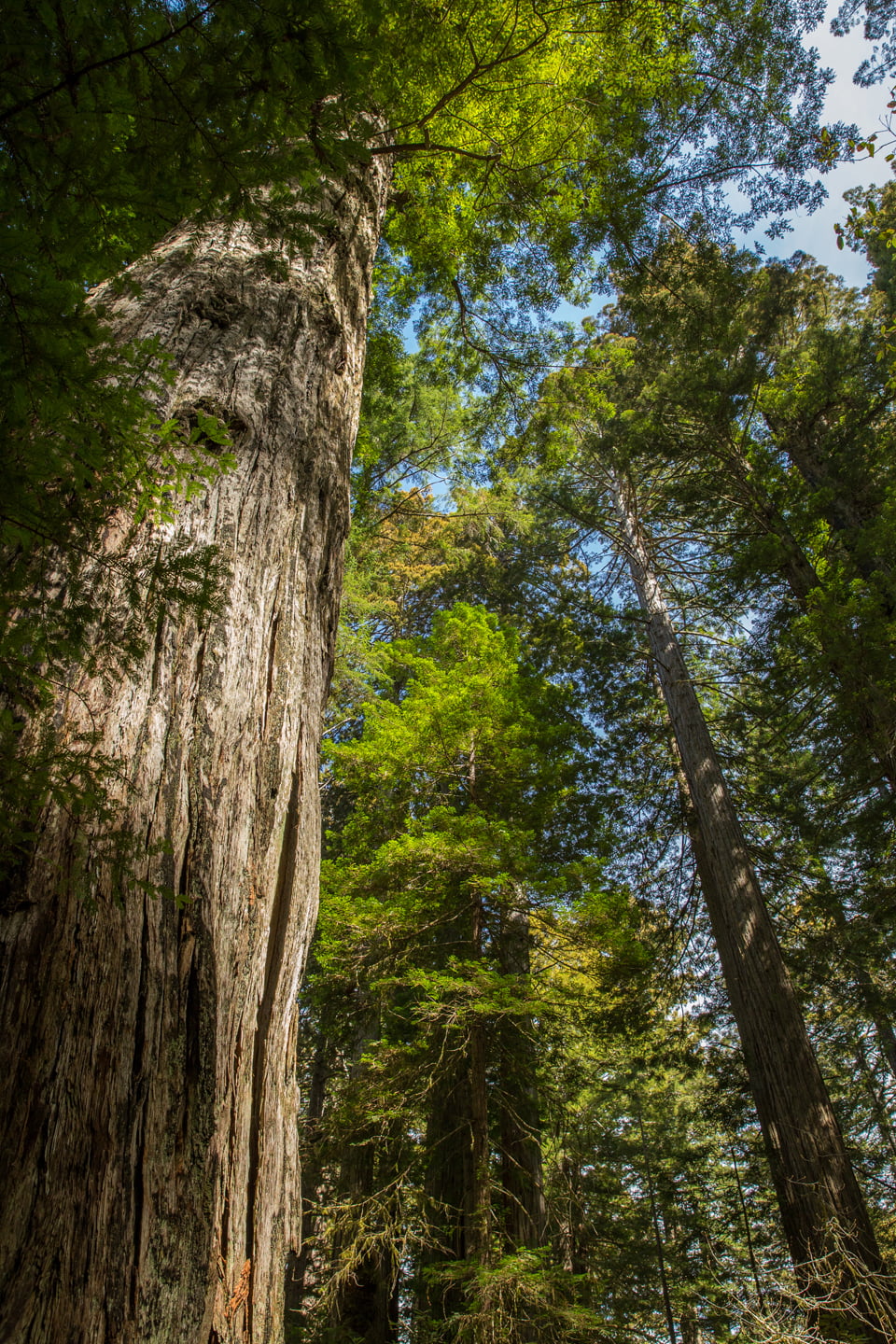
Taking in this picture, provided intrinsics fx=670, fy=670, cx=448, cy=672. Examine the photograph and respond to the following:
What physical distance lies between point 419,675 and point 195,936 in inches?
272

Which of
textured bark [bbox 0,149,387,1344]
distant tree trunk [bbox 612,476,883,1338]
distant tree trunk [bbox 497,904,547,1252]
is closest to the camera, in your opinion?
textured bark [bbox 0,149,387,1344]

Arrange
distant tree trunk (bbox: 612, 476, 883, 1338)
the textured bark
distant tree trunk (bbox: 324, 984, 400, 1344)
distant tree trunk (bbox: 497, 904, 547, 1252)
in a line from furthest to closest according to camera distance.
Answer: distant tree trunk (bbox: 497, 904, 547, 1252) → distant tree trunk (bbox: 324, 984, 400, 1344) → distant tree trunk (bbox: 612, 476, 883, 1338) → the textured bark

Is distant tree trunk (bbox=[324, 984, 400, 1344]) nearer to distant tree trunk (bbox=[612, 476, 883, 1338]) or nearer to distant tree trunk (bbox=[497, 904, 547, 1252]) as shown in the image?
distant tree trunk (bbox=[497, 904, 547, 1252])

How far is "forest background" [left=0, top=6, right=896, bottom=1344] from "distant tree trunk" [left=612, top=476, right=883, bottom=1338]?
0.16 feet

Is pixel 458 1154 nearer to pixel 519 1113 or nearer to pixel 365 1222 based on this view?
pixel 519 1113

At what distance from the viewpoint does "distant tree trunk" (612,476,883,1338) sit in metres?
5.33

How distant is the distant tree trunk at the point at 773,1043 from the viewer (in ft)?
17.5

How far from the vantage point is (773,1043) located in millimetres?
6453

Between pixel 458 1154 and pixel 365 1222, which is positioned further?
pixel 458 1154

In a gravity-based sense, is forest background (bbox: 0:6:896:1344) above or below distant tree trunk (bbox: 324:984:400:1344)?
above

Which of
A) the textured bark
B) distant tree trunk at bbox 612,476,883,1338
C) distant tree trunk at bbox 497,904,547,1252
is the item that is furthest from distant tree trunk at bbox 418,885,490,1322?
the textured bark

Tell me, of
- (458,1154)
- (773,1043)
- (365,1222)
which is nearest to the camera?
(365,1222)

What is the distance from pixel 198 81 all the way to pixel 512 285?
234 inches

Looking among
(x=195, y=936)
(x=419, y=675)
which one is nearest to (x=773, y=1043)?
(x=419, y=675)
